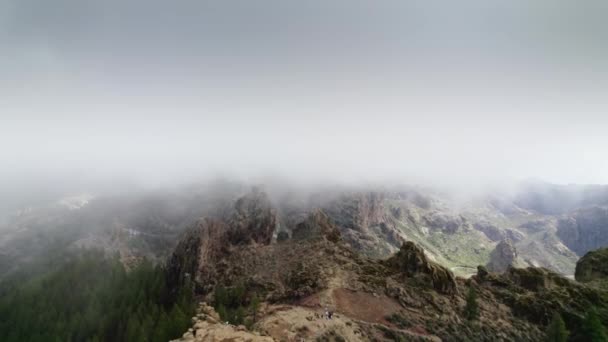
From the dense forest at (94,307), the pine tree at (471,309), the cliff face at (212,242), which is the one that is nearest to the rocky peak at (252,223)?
the cliff face at (212,242)

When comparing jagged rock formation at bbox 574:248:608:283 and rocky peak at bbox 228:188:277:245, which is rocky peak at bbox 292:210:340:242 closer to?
rocky peak at bbox 228:188:277:245

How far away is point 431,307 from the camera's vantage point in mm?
62719

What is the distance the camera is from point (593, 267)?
3548 inches

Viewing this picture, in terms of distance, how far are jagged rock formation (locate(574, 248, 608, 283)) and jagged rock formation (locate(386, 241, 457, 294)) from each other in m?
52.0

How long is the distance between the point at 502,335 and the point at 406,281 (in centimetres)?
2073

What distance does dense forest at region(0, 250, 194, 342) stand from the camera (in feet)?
284

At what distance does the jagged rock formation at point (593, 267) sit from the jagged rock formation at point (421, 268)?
51976 millimetres

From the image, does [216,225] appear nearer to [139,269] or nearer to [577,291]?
[139,269]

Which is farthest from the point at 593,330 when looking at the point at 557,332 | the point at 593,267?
the point at 593,267

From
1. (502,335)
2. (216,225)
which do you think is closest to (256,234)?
(216,225)

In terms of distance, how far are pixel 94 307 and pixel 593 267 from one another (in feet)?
565

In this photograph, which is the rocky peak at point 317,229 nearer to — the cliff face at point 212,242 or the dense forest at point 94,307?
the cliff face at point 212,242

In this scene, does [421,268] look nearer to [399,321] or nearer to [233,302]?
[399,321]

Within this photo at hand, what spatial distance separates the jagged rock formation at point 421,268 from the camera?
69.4m
